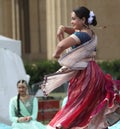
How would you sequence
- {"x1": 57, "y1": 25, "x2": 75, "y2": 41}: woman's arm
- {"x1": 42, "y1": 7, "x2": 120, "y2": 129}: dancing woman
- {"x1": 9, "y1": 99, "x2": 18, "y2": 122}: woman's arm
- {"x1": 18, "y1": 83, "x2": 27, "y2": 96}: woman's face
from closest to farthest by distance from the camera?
{"x1": 42, "y1": 7, "x2": 120, "y2": 129}: dancing woman
{"x1": 57, "y1": 25, "x2": 75, "y2": 41}: woman's arm
{"x1": 18, "y1": 83, "x2": 27, "y2": 96}: woman's face
{"x1": 9, "y1": 99, "x2": 18, "y2": 122}: woman's arm

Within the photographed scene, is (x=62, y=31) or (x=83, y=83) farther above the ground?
(x=62, y=31)

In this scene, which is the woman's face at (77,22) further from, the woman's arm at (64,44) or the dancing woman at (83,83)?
the woman's arm at (64,44)

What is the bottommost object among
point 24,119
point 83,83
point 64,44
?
point 24,119

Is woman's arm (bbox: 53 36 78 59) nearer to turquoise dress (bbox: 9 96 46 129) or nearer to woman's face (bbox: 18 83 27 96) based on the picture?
woman's face (bbox: 18 83 27 96)

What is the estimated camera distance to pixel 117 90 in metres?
6.20

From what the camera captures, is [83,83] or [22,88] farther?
[22,88]

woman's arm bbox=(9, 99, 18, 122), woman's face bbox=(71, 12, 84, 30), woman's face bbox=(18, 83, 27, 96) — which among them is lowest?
woman's arm bbox=(9, 99, 18, 122)

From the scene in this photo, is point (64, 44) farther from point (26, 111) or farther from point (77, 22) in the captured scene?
point (26, 111)

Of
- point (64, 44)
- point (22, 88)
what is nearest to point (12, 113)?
point (22, 88)

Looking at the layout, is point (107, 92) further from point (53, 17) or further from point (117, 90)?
point (53, 17)

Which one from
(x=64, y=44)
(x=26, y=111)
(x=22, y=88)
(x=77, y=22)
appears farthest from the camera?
(x=26, y=111)

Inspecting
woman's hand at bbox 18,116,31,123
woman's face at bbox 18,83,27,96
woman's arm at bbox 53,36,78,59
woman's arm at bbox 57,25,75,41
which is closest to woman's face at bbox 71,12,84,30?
woman's arm at bbox 57,25,75,41

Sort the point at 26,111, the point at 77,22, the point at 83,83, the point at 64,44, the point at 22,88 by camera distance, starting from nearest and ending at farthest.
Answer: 1. the point at 64,44
2. the point at 83,83
3. the point at 77,22
4. the point at 22,88
5. the point at 26,111

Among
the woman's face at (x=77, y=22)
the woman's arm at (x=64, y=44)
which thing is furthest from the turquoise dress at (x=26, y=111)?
the woman's arm at (x=64, y=44)
